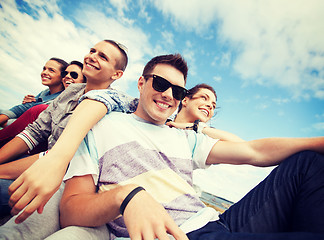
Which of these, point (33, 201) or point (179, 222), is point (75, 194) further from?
point (179, 222)

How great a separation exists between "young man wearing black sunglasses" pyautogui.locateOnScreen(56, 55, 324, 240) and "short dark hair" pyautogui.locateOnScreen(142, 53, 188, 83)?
18cm

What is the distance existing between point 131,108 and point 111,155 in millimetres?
820

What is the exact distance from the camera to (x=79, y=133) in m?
1.10

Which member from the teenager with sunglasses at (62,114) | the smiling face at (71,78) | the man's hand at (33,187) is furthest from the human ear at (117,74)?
the man's hand at (33,187)

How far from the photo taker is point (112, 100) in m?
1.55

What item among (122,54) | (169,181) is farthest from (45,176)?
(122,54)

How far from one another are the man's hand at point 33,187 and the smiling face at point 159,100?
955 millimetres

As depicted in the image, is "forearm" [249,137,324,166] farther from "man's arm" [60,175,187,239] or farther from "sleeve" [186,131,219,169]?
"man's arm" [60,175,187,239]

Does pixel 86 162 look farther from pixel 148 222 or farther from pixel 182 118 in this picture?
pixel 182 118

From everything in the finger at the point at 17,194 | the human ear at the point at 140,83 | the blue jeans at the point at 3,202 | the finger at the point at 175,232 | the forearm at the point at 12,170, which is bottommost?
the blue jeans at the point at 3,202

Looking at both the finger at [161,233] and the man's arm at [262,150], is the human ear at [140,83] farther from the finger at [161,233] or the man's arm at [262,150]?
the finger at [161,233]

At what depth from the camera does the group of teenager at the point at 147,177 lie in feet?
2.57

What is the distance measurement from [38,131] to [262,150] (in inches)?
101

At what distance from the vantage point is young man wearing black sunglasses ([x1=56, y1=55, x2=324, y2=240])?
0.83m
